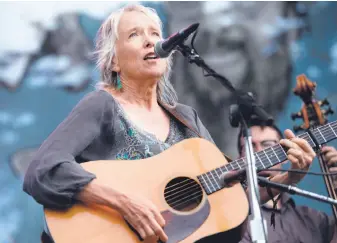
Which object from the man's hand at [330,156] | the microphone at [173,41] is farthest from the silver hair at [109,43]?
the man's hand at [330,156]

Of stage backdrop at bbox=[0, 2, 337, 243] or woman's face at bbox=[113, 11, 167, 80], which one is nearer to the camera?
woman's face at bbox=[113, 11, 167, 80]

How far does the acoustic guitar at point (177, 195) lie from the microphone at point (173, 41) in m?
0.46

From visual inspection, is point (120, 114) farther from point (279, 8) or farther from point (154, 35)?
point (279, 8)

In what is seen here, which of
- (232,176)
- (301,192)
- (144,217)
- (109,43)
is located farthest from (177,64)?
(301,192)

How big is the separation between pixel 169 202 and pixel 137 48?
27.7 inches

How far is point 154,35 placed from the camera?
8.85ft

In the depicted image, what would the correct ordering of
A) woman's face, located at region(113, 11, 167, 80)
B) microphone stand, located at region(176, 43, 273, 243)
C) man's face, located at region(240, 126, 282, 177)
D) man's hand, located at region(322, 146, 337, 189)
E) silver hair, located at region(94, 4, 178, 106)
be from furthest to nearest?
man's face, located at region(240, 126, 282, 177) → man's hand, located at region(322, 146, 337, 189) → silver hair, located at region(94, 4, 178, 106) → woman's face, located at region(113, 11, 167, 80) → microphone stand, located at region(176, 43, 273, 243)

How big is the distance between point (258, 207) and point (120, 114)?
3.01 feet

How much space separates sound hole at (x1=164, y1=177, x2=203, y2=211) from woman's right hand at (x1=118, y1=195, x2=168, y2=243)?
0.46 ft

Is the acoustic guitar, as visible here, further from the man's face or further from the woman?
the man's face

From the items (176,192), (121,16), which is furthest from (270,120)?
(121,16)

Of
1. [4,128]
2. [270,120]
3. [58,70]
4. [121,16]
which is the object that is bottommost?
[4,128]

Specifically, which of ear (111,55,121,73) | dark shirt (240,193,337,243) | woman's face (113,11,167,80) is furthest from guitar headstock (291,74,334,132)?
ear (111,55,121,73)

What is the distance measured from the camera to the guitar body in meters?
2.20
